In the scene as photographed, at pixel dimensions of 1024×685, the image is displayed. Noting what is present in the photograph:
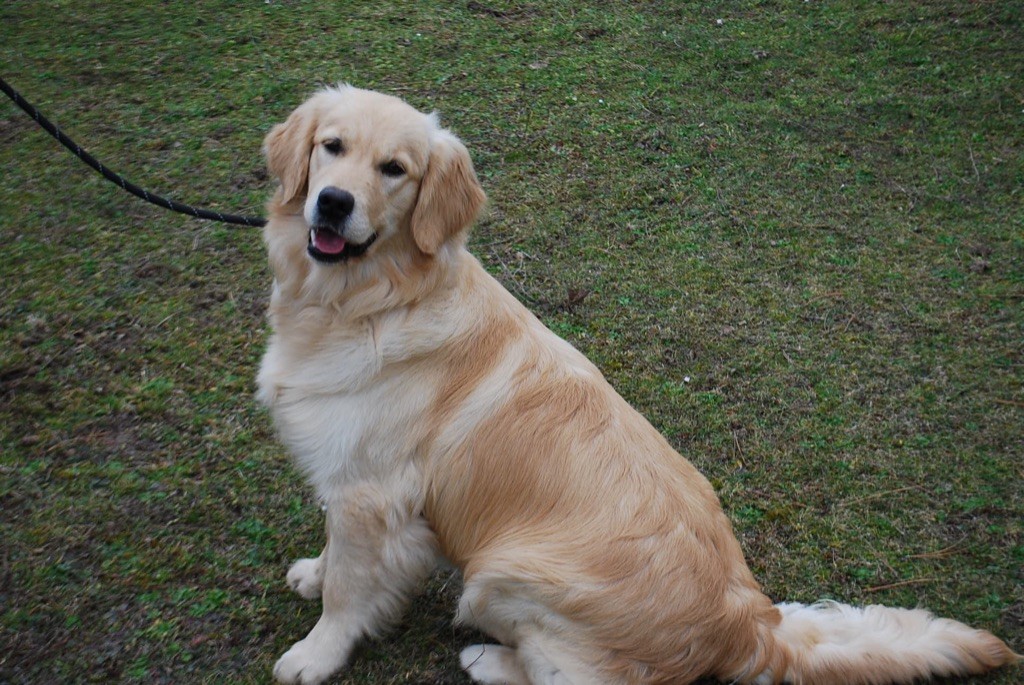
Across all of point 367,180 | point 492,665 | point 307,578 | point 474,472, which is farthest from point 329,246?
point 492,665

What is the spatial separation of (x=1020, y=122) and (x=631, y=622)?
6.62m

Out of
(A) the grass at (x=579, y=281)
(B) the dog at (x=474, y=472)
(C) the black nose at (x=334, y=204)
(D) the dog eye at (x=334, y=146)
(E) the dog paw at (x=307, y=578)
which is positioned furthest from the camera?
(A) the grass at (x=579, y=281)

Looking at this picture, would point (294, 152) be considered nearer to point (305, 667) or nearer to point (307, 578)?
point (307, 578)

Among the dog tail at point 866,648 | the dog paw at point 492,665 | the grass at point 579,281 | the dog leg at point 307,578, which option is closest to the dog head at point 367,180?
the dog leg at point 307,578

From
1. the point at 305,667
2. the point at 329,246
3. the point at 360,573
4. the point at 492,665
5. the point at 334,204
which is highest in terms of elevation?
the point at 334,204

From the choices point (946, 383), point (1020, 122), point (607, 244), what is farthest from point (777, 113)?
point (946, 383)

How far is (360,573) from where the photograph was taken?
9.50 ft

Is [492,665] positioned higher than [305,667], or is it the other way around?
[492,665]

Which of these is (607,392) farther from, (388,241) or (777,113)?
(777,113)

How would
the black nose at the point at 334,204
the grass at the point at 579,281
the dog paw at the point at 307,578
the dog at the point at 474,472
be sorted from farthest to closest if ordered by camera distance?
the grass at the point at 579,281 → the dog paw at the point at 307,578 → the black nose at the point at 334,204 → the dog at the point at 474,472

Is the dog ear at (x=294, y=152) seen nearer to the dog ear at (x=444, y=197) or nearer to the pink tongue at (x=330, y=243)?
the pink tongue at (x=330, y=243)

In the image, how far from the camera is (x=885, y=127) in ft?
22.7

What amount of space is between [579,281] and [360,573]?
2773mm

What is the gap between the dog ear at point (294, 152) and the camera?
300 cm
